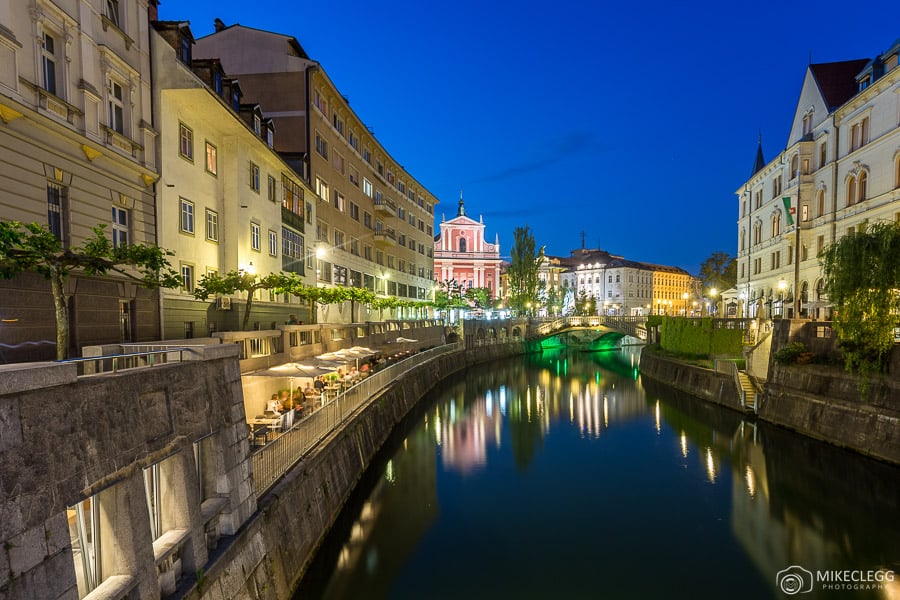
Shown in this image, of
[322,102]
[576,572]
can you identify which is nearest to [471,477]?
[576,572]

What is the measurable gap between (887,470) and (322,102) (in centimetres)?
3769

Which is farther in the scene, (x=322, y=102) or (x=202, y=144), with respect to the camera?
(x=322, y=102)

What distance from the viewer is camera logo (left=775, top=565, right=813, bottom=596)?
12.3m

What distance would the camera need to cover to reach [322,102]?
1380 inches

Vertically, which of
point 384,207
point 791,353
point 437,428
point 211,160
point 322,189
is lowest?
point 437,428

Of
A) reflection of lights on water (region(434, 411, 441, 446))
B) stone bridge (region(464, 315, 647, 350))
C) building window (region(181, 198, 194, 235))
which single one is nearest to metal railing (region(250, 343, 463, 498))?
reflection of lights on water (region(434, 411, 441, 446))

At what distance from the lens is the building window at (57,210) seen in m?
13.0

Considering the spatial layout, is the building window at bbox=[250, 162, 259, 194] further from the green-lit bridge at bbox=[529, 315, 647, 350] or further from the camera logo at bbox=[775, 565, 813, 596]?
the green-lit bridge at bbox=[529, 315, 647, 350]

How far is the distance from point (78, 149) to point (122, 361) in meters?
10.7

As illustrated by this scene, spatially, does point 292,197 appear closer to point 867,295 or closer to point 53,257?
point 53,257

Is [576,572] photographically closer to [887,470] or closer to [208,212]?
[887,470]

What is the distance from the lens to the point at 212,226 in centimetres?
2156

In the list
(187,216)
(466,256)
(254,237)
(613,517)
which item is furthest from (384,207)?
(466,256)

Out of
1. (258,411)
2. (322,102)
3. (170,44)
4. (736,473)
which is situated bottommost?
(736,473)
